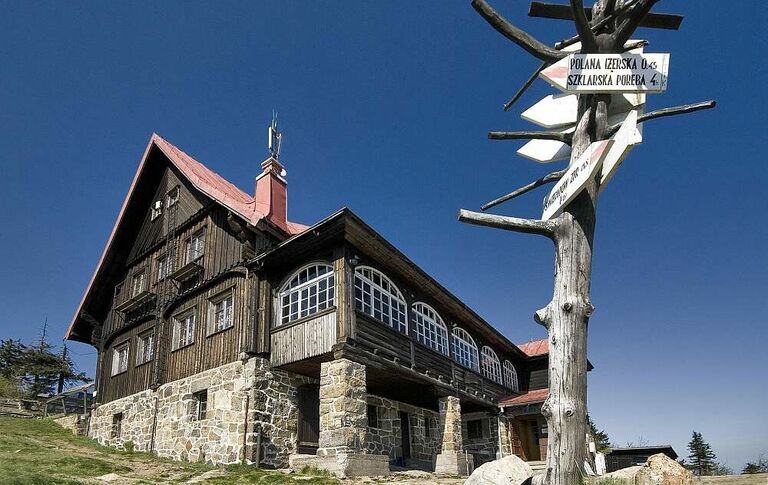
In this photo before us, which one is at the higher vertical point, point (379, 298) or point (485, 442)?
point (379, 298)

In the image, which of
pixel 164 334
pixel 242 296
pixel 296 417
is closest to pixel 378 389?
pixel 296 417

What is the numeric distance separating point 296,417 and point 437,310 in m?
6.47

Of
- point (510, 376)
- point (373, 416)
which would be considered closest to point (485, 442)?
point (510, 376)

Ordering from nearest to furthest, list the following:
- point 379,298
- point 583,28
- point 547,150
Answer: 1. point 583,28
2. point 547,150
3. point 379,298

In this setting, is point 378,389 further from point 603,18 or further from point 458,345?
point 603,18

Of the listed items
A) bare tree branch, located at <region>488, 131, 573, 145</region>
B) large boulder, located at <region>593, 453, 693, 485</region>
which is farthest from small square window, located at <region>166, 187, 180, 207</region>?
large boulder, located at <region>593, 453, 693, 485</region>

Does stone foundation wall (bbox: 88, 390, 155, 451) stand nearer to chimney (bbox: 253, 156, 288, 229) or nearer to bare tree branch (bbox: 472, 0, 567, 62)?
chimney (bbox: 253, 156, 288, 229)

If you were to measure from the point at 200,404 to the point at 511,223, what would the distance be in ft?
45.9

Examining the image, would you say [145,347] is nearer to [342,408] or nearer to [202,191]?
[202,191]

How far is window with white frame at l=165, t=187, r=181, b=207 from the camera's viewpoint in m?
19.9

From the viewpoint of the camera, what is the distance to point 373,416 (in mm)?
17531

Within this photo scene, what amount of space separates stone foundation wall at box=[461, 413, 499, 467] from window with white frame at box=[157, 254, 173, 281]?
13.6 m

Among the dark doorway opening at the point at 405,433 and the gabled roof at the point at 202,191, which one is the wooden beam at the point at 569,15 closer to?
the gabled roof at the point at 202,191

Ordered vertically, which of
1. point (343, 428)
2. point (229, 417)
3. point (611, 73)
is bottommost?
point (343, 428)
